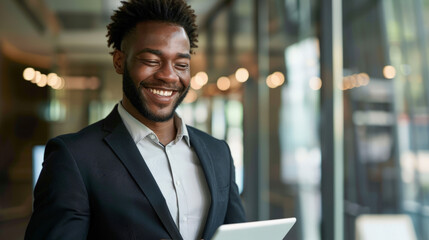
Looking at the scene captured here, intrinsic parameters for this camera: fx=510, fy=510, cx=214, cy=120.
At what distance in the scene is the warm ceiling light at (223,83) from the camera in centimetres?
660

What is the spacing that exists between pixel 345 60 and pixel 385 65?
0.24 meters

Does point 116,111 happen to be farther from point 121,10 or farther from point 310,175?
point 310,175

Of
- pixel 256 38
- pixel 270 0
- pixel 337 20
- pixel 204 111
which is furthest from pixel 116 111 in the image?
pixel 204 111

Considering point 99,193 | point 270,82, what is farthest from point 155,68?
point 270,82

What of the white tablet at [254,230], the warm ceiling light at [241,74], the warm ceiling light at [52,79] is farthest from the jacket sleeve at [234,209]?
the warm ceiling light at [52,79]

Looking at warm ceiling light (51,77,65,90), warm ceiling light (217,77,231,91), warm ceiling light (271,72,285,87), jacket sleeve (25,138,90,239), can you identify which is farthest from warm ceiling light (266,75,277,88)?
jacket sleeve (25,138,90,239)

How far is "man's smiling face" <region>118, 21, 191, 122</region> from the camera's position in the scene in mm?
1355

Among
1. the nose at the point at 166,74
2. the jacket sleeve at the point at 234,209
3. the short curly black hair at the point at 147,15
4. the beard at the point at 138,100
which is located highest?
the short curly black hair at the point at 147,15

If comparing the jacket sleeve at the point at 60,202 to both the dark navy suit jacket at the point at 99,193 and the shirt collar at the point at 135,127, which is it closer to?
the dark navy suit jacket at the point at 99,193

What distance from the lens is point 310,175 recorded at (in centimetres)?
394

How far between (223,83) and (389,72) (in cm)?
369

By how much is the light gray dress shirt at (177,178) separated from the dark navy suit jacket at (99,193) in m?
0.04

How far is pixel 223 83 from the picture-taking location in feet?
22.0

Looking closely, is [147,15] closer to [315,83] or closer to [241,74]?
[315,83]
